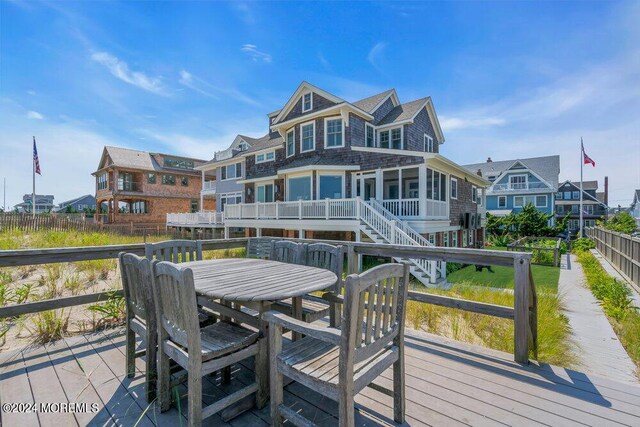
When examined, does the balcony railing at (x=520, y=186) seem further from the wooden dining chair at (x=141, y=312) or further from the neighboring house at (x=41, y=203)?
the neighboring house at (x=41, y=203)

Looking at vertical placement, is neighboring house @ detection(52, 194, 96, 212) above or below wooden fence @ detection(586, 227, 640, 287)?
above

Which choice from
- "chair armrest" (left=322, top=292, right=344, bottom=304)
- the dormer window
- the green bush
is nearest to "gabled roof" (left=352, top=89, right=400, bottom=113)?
the dormer window

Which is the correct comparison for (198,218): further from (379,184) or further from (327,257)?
(327,257)

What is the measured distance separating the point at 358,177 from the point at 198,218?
13.1 metres

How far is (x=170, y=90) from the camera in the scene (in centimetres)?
1141

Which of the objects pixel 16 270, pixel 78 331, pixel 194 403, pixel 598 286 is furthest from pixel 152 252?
pixel 598 286

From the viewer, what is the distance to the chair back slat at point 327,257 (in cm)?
318

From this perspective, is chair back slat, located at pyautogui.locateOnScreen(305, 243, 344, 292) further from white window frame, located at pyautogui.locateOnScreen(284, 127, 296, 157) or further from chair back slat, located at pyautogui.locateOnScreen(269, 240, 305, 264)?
white window frame, located at pyautogui.locateOnScreen(284, 127, 296, 157)

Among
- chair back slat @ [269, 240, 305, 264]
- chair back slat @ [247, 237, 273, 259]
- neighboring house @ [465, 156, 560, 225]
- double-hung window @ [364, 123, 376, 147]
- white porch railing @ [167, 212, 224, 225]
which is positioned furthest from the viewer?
neighboring house @ [465, 156, 560, 225]

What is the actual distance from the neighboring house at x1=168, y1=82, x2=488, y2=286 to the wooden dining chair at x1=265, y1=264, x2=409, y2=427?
7.92 metres

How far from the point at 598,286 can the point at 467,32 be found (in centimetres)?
779

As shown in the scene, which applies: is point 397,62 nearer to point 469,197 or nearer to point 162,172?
point 469,197

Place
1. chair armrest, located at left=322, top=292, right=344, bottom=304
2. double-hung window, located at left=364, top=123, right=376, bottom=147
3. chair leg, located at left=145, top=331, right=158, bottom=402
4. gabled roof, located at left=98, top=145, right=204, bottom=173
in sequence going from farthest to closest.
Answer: gabled roof, located at left=98, top=145, right=204, bottom=173
double-hung window, located at left=364, top=123, right=376, bottom=147
chair armrest, located at left=322, top=292, right=344, bottom=304
chair leg, located at left=145, top=331, right=158, bottom=402

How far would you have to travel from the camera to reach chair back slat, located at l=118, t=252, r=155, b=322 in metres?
2.10
